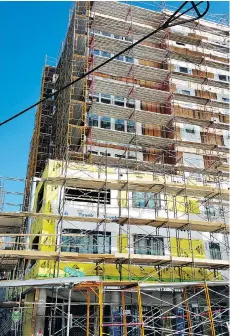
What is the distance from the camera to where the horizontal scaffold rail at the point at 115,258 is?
14.6 meters

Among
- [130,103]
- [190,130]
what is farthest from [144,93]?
[190,130]

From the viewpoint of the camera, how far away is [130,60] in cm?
3042

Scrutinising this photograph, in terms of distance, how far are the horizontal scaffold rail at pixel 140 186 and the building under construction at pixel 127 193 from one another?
0.08m

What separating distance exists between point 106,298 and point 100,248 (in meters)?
2.73

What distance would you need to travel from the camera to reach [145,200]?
21562 mm

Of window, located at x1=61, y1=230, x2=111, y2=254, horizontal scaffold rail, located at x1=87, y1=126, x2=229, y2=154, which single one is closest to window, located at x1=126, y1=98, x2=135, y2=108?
horizontal scaffold rail, located at x1=87, y1=126, x2=229, y2=154

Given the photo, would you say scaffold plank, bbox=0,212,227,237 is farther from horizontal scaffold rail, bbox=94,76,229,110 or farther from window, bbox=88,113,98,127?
horizontal scaffold rail, bbox=94,76,229,110

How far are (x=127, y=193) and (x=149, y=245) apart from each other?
379 centimetres

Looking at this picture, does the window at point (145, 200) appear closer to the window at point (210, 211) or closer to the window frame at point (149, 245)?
the window frame at point (149, 245)

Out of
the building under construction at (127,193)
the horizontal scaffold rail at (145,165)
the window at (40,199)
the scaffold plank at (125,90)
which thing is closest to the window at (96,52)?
the building under construction at (127,193)

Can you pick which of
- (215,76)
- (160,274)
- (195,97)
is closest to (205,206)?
(160,274)

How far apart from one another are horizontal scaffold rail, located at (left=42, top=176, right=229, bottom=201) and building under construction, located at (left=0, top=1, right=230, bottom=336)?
3.0 inches

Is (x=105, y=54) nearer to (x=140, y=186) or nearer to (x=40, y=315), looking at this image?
(x=140, y=186)

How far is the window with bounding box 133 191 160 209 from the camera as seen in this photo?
21312 millimetres
